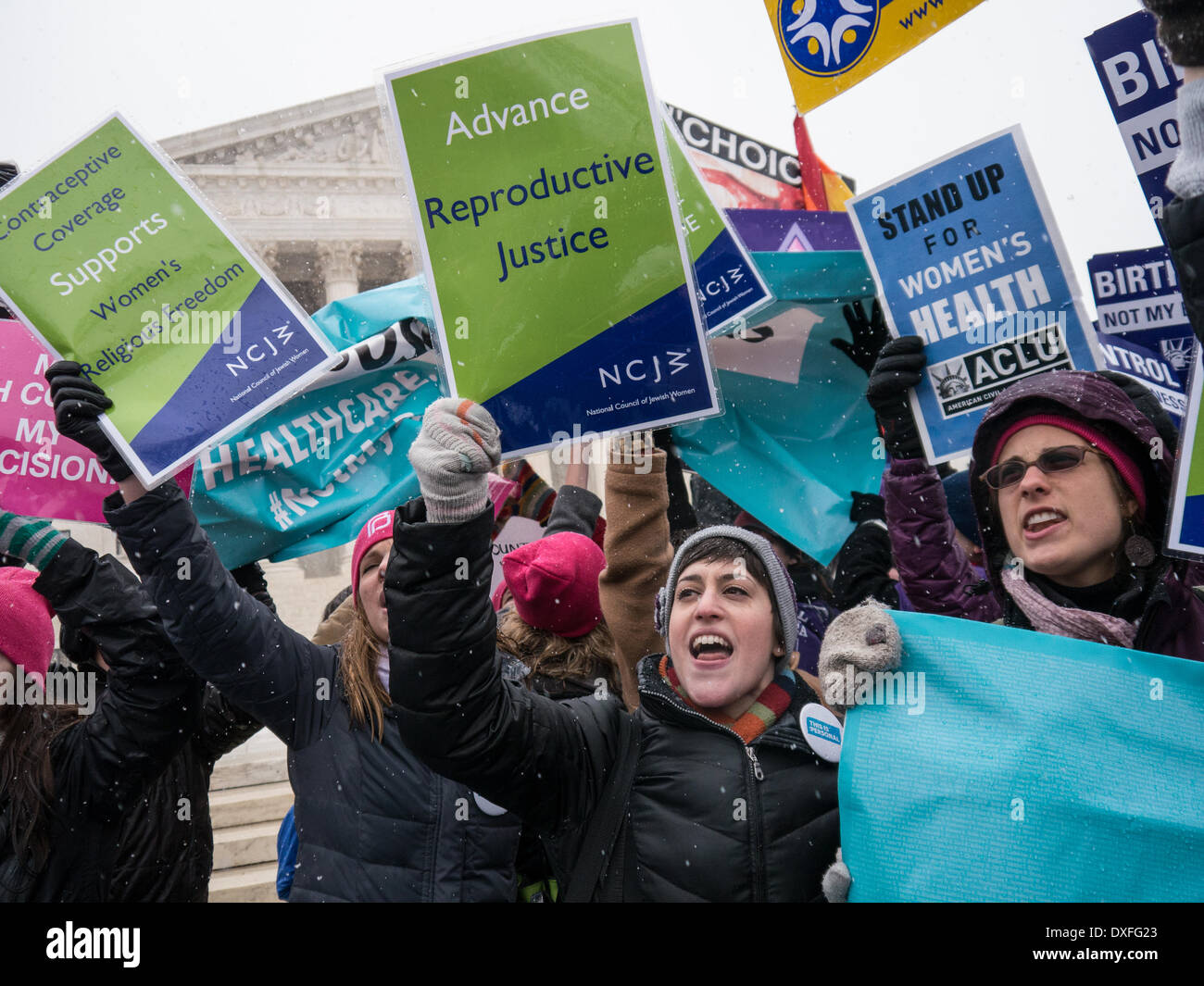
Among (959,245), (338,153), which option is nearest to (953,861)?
(959,245)

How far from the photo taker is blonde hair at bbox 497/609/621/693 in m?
3.10

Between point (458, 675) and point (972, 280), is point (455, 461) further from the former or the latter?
point (972, 280)

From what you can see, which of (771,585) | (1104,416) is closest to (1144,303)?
(1104,416)

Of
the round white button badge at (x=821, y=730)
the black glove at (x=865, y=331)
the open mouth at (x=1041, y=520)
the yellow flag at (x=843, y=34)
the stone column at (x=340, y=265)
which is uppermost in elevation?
the stone column at (x=340, y=265)

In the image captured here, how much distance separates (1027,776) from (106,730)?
2111 millimetres

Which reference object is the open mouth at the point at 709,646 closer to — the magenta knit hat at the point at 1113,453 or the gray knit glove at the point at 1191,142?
the magenta knit hat at the point at 1113,453

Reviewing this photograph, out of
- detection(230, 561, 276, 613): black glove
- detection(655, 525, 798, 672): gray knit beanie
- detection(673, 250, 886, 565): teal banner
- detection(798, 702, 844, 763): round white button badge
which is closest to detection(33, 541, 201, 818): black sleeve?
detection(230, 561, 276, 613): black glove

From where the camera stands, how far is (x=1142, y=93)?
2777 mm

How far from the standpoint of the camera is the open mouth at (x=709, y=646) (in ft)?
7.18

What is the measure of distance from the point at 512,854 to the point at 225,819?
5719 millimetres

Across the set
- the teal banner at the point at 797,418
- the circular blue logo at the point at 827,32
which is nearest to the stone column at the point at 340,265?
the teal banner at the point at 797,418

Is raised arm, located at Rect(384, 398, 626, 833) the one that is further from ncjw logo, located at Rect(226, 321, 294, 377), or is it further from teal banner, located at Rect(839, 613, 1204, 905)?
ncjw logo, located at Rect(226, 321, 294, 377)

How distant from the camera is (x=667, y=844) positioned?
1979 millimetres

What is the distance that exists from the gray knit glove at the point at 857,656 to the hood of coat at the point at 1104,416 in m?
0.55
